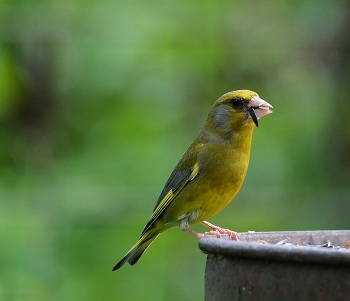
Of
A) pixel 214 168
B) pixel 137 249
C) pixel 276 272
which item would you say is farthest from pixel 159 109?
pixel 276 272

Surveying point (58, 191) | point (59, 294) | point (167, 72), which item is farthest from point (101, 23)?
point (59, 294)

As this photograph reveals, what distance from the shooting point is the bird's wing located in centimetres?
421

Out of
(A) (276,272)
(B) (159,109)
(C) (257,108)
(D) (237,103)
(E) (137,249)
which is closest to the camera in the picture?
(A) (276,272)

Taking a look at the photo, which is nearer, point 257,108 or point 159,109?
point 257,108

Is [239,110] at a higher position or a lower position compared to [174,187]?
higher

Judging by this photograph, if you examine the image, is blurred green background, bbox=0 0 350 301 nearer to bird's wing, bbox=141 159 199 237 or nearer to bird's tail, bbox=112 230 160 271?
bird's tail, bbox=112 230 160 271

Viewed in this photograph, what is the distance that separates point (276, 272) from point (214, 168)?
1.90m

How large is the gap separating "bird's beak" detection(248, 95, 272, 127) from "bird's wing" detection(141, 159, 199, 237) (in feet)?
1.42

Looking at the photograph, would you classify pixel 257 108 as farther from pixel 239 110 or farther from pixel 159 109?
pixel 159 109

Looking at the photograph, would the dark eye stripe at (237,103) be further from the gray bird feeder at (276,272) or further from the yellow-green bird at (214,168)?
the gray bird feeder at (276,272)

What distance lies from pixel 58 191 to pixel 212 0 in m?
2.48

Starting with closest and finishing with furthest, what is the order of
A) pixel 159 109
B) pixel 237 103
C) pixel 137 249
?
pixel 237 103 < pixel 137 249 < pixel 159 109

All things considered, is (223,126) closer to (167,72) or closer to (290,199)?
(290,199)

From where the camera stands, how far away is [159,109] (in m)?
6.59
